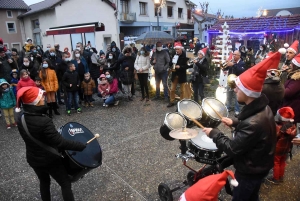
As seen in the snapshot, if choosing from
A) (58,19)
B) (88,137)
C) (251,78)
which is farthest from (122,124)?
(58,19)

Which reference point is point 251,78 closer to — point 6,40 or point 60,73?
point 60,73

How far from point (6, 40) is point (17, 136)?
23.0m

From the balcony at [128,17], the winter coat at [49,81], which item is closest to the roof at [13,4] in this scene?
the balcony at [128,17]

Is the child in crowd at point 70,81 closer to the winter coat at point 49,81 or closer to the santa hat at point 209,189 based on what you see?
the winter coat at point 49,81

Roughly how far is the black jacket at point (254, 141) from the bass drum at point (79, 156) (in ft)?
5.28

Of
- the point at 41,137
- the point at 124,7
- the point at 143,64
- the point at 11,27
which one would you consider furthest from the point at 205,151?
the point at 11,27

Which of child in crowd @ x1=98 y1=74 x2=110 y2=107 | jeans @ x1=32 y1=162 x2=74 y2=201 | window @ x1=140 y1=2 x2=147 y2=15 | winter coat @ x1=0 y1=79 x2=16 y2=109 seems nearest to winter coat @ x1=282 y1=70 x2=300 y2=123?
jeans @ x1=32 y1=162 x2=74 y2=201

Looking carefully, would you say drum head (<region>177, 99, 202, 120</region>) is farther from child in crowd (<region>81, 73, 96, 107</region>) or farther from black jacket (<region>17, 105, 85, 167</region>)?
child in crowd (<region>81, 73, 96, 107</region>)

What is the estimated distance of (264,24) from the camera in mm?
17766

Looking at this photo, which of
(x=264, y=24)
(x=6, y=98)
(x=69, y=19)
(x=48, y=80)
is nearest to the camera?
(x=6, y=98)

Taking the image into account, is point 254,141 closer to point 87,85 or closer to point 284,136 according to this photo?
point 284,136

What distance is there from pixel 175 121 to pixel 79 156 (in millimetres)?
1325

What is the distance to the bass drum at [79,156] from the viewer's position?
283cm

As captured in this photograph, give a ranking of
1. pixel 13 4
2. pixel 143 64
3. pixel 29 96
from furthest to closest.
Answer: pixel 13 4, pixel 143 64, pixel 29 96
